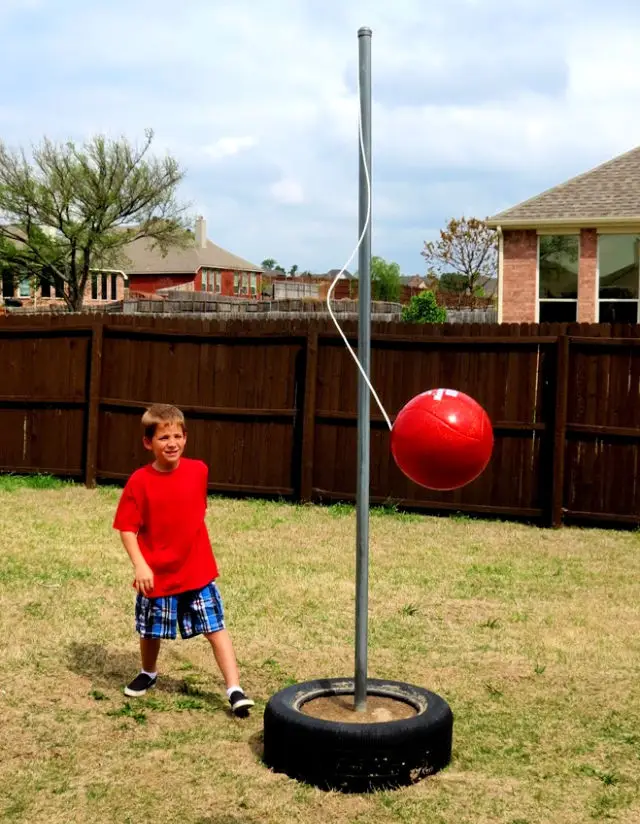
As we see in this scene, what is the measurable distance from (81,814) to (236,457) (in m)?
7.77

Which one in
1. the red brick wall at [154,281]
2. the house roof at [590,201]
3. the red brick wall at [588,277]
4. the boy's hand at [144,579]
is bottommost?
the boy's hand at [144,579]

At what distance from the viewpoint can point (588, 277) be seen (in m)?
20.4

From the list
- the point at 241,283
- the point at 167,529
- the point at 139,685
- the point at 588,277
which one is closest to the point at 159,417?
the point at 167,529

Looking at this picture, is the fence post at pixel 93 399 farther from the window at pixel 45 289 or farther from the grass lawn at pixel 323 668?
the window at pixel 45 289

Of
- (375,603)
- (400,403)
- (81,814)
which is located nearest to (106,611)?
(375,603)

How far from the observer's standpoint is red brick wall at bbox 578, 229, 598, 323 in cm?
2039

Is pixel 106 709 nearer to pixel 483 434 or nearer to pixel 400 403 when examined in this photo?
pixel 483 434

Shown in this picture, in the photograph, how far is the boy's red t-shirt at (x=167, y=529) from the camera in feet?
15.8

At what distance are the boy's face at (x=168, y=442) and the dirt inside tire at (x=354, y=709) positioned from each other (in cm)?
131

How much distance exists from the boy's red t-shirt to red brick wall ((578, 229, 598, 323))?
16.7 metres

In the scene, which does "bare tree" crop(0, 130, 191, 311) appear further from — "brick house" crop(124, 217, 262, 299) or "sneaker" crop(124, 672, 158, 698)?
"sneaker" crop(124, 672, 158, 698)

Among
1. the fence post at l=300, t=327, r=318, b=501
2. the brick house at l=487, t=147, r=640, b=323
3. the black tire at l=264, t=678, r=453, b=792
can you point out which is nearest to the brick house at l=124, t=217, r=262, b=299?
the brick house at l=487, t=147, r=640, b=323

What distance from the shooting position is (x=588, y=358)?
998cm

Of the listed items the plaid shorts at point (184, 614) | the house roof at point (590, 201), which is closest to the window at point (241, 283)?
the house roof at point (590, 201)
